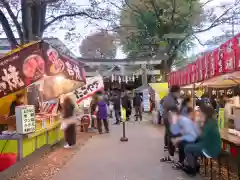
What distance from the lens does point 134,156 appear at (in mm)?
9406

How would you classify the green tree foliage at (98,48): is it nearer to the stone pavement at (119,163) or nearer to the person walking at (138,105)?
the person walking at (138,105)

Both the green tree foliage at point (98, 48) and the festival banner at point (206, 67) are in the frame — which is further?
the green tree foliage at point (98, 48)

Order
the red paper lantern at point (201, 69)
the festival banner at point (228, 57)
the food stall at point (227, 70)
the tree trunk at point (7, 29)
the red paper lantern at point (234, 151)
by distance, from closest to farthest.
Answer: the red paper lantern at point (234, 151)
the food stall at point (227, 70)
the festival banner at point (228, 57)
the red paper lantern at point (201, 69)
the tree trunk at point (7, 29)

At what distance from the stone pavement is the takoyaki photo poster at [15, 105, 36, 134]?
1414 mm

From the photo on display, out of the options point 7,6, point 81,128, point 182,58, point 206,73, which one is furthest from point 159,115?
point 182,58

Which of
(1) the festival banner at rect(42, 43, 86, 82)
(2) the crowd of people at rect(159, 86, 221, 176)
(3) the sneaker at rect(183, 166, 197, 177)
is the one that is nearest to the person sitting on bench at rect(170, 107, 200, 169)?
(2) the crowd of people at rect(159, 86, 221, 176)

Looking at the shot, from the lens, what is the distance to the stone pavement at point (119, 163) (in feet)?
23.6

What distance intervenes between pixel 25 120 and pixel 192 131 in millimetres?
4322

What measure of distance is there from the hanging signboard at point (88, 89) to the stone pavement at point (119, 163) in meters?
4.59

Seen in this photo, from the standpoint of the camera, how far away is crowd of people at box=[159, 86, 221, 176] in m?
6.05

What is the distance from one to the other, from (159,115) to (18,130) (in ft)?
37.9

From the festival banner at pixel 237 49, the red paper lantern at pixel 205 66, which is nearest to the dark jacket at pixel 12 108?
the red paper lantern at pixel 205 66

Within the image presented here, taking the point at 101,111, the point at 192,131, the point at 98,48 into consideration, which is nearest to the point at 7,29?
the point at 101,111

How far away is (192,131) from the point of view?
6879 mm
